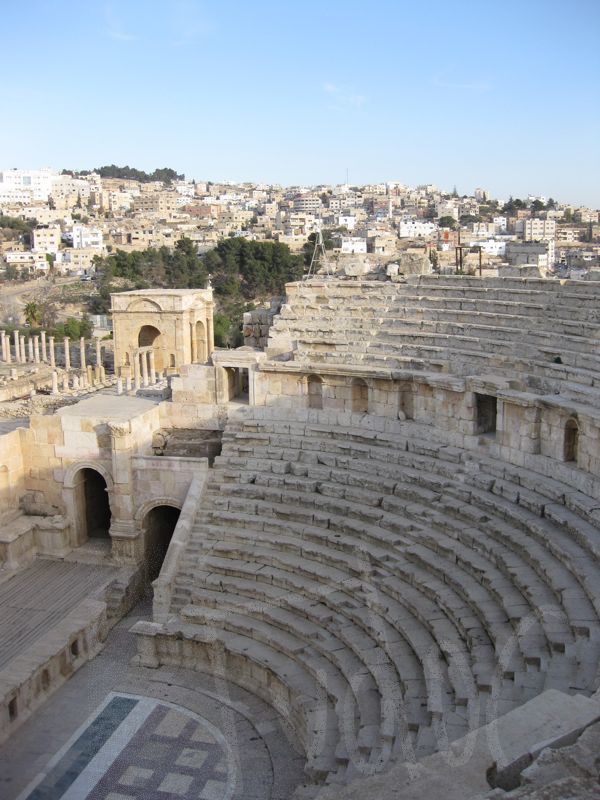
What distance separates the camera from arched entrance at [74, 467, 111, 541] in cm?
1694

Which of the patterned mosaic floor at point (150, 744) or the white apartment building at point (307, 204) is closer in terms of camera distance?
the patterned mosaic floor at point (150, 744)

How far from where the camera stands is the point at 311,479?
14.6m

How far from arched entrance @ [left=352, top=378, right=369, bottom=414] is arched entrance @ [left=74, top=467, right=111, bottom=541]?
218 inches

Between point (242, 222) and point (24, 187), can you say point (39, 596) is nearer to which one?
point (242, 222)

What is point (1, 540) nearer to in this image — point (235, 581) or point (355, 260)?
point (235, 581)

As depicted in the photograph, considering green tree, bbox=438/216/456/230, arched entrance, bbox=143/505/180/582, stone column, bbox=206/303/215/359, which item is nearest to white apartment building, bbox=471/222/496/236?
green tree, bbox=438/216/456/230

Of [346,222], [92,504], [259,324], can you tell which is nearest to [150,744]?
[92,504]

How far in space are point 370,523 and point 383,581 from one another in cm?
151

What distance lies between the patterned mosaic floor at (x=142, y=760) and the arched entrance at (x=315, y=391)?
6.45 meters

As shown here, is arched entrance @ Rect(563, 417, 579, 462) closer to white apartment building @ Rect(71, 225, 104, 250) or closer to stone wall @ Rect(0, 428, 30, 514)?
stone wall @ Rect(0, 428, 30, 514)

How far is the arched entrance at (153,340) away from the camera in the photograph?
131 feet

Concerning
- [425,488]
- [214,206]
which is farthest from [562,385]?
[214,206]

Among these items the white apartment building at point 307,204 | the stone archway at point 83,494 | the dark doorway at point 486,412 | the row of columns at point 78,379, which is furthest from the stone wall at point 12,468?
the white apartment building at point 307,204

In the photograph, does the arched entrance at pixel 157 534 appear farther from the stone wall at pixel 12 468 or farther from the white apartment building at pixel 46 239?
the white apartment building at pixel 46 239
